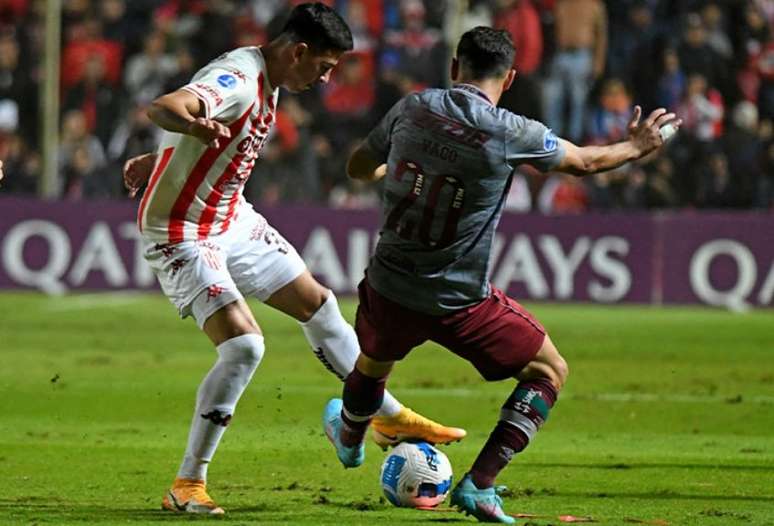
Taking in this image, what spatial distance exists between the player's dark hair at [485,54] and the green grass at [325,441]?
73.2 inches

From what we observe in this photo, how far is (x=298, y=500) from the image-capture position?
7.42 metres

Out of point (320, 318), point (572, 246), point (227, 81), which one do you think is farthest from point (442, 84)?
point (227, 81)

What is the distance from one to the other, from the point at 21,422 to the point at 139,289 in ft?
30.9

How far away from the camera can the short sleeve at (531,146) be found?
259 inches

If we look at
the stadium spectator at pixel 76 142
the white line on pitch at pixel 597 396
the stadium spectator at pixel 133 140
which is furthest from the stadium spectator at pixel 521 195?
the white line on pitch at pixel 597 396

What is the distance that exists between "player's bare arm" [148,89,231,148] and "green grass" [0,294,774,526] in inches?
63.2

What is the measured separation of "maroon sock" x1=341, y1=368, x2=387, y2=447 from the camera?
732cm

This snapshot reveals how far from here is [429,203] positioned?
6688mm

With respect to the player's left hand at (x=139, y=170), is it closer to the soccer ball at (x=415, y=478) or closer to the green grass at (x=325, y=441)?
the green grass at (x=325, y=441)

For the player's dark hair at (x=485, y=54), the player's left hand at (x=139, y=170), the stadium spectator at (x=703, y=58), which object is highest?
the player's dark hair at (x=485, y=54)

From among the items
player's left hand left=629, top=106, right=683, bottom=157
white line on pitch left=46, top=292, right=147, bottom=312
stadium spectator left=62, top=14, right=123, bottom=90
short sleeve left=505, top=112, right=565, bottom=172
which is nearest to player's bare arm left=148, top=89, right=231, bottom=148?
short sleeve left=505, top=112, right=565, bottom=172

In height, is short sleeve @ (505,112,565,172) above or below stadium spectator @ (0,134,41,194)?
above

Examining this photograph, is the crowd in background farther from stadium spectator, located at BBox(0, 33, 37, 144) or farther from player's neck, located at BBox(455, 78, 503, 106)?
player's neck, located at BBox(455, 78, 503, 106)

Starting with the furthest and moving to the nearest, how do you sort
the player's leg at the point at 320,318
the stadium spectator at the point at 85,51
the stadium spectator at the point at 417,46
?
the stadium spectator at the point at 85,51, the stadium spectator at the point at 417,46, the player's leg at the point at 320,318
